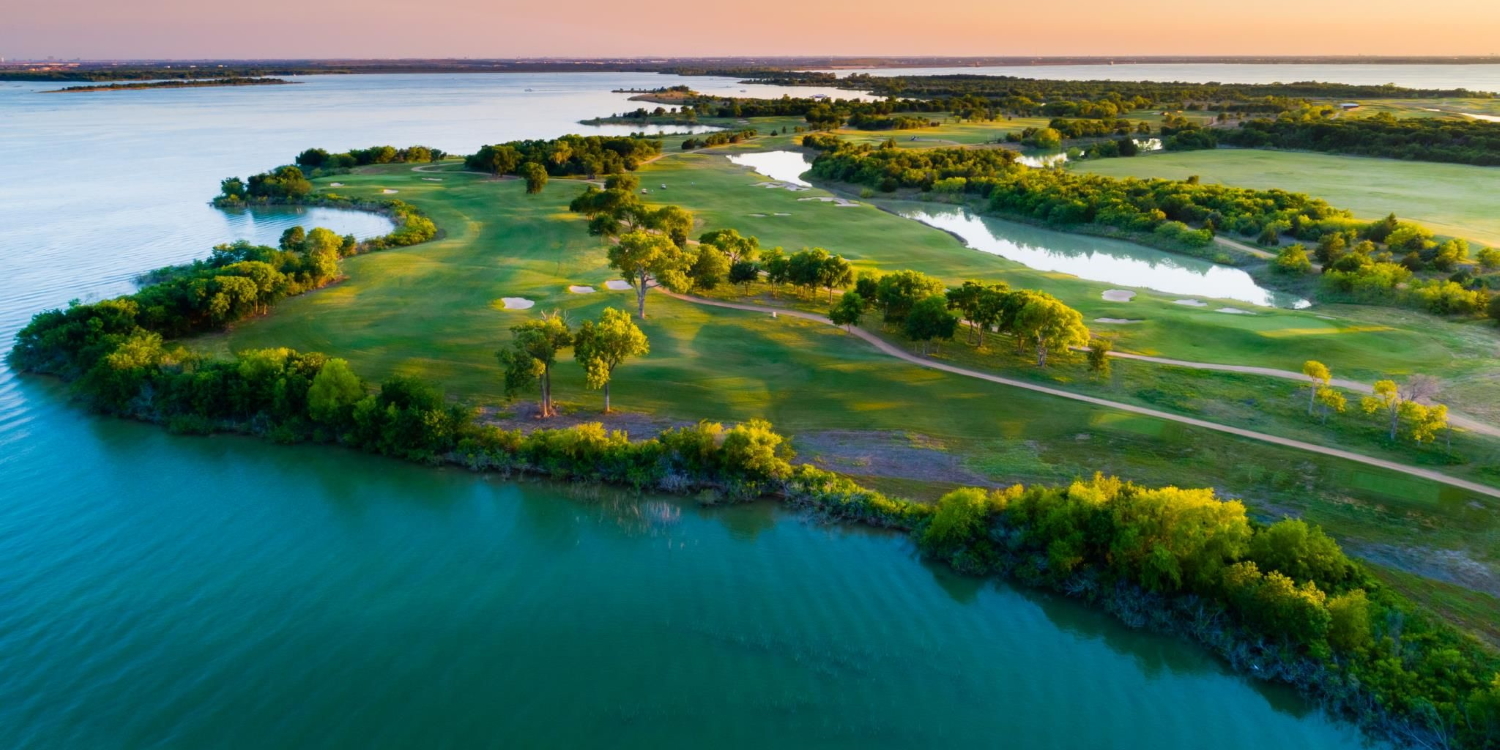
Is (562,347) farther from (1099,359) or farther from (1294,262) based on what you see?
(1294,262)

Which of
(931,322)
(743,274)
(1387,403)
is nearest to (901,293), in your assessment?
(931,322)

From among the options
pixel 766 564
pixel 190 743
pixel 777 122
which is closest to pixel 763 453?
pixel 766 564

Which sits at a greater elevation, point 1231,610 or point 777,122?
point 777,122

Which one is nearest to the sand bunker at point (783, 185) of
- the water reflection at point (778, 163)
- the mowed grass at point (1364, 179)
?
the water reflection at point (778, 163)

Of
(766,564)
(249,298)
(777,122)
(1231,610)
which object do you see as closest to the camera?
(1231,610)

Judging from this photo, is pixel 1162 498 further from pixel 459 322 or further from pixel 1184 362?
pixel 459 322

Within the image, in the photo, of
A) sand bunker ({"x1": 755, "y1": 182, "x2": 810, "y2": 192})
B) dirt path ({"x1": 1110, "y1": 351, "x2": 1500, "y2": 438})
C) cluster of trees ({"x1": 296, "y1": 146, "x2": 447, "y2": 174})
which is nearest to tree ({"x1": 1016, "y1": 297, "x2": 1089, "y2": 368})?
dirt path ({"x1": 1110, "y1": 351, "x2": 1500, "y2": 438})
